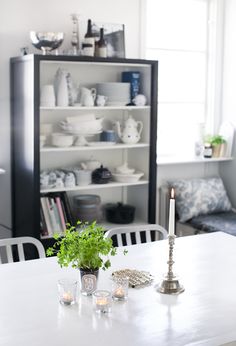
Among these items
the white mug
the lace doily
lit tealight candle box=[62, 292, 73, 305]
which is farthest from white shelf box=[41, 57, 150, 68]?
lit tealight candle box=[62, 292, 73, 305]

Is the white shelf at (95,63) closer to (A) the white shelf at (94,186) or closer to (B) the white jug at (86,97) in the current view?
(B) the white jug at (86,97)

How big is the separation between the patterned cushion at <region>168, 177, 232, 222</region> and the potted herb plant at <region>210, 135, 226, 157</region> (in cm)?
24

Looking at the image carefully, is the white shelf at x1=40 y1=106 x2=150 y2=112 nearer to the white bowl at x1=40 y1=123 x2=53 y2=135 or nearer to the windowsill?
the white bowl at x1=40 y1=123 x2=53 y2=135

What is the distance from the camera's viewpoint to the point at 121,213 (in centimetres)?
428

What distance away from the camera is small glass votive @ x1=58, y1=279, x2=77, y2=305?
6.56 feet

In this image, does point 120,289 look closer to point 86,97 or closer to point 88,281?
point 88,281

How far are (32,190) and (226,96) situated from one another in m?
1.98

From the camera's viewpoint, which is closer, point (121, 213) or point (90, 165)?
point (90, 165)

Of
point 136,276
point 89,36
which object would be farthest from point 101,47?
point 136,276

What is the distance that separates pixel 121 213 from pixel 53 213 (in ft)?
1.86

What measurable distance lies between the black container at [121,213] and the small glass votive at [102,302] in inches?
90.2

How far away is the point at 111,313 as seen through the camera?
1938 mm

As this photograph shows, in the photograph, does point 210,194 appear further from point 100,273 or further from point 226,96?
point 100,273

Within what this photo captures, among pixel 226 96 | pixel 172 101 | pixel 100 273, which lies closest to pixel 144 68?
pixel 172 101
